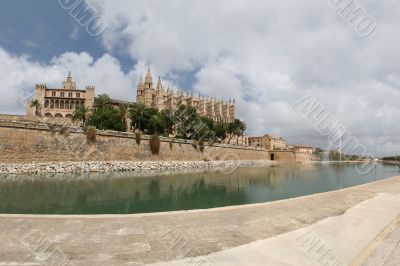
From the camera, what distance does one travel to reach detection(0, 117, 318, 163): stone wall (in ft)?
103

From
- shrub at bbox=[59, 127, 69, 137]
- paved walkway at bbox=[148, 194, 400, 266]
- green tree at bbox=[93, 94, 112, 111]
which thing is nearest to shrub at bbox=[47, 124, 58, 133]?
shrub at bbox=[59, 127, 69, 137]

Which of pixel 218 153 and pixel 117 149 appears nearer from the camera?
pixel 117 149

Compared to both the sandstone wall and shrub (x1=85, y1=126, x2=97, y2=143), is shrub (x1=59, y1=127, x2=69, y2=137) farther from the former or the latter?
shrub (x1=85, y1=126, x2=97, y2=143)

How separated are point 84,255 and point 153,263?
1.60m

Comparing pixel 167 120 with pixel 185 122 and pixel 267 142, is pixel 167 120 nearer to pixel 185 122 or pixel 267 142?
pixel 185 122

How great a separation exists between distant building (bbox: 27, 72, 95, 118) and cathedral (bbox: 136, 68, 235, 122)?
15662 mm

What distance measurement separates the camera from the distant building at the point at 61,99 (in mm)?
66938

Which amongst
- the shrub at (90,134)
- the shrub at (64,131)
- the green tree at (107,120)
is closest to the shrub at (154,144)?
the green tree at (107,120)

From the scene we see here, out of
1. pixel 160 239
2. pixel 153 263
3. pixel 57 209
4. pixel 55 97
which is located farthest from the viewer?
pixel 55 97

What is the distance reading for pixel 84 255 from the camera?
20.2 ft

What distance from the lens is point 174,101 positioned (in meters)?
93.0

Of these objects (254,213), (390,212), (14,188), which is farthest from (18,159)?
(390,212)

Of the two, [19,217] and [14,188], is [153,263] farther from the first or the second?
[14,188]

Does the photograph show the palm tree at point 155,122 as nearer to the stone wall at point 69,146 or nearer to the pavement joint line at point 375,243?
the stone wall at point 69,146
